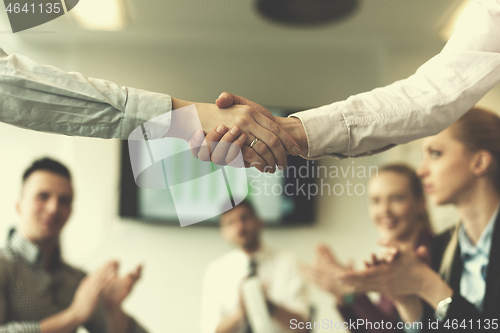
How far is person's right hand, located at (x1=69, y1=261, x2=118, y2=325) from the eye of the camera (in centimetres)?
95

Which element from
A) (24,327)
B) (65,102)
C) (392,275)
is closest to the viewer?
(65,102)

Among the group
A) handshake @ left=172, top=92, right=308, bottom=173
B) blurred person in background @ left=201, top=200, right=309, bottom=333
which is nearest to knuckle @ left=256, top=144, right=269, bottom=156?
handshake @ left=172, top=92, right=308, bottom=173

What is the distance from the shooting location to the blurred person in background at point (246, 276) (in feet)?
3.28

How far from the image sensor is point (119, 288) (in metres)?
1.00

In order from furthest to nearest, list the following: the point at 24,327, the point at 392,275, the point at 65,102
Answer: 1. the point at 392,275
2. the point at 24,327
3. the point at 65,102

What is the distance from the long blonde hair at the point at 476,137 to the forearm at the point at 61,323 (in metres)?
0.96

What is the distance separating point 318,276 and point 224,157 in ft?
2.11

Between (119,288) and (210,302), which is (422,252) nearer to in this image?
(210,302)

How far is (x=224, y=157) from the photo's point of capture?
0.53 metres

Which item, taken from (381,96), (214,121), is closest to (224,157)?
(214,121)

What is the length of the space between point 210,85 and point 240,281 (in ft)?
1.67

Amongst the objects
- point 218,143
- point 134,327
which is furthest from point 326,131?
point 134,327

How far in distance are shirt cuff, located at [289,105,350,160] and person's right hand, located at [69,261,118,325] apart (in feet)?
2.35

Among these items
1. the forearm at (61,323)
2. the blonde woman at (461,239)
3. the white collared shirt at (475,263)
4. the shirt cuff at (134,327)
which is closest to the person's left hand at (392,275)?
the blonde woman at (461,239)
